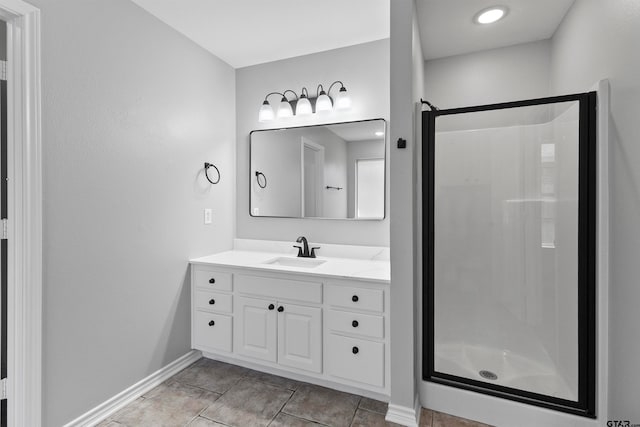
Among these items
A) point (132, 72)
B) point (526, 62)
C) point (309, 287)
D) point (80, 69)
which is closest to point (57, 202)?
point (80, 69)

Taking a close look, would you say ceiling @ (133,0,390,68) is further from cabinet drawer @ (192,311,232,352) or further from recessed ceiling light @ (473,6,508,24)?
cabinet drawer @ (192,311,232,352)

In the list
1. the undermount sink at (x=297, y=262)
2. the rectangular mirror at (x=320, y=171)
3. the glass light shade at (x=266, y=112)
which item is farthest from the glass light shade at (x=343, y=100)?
the undermount sink at (x=297, y=262)

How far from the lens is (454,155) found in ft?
6.26

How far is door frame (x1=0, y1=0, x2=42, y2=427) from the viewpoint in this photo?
146 cm

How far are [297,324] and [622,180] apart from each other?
1.84 metres

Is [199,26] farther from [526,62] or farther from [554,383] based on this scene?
[554,383]

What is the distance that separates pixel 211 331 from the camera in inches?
92.5

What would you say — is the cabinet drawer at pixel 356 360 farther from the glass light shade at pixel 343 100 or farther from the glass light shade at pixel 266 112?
the glass light shade at pixel 266 112

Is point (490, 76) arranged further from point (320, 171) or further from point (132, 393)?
point (132, 393)

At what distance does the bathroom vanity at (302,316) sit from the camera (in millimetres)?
1884

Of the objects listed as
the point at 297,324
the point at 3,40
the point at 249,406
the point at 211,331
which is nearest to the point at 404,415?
the point at 297,324

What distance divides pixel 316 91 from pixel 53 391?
257 cm

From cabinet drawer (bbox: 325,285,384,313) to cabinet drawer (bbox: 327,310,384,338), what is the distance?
0.05m

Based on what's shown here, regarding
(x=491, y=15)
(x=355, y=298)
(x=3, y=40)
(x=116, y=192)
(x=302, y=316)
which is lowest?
(x=302, y=316)
